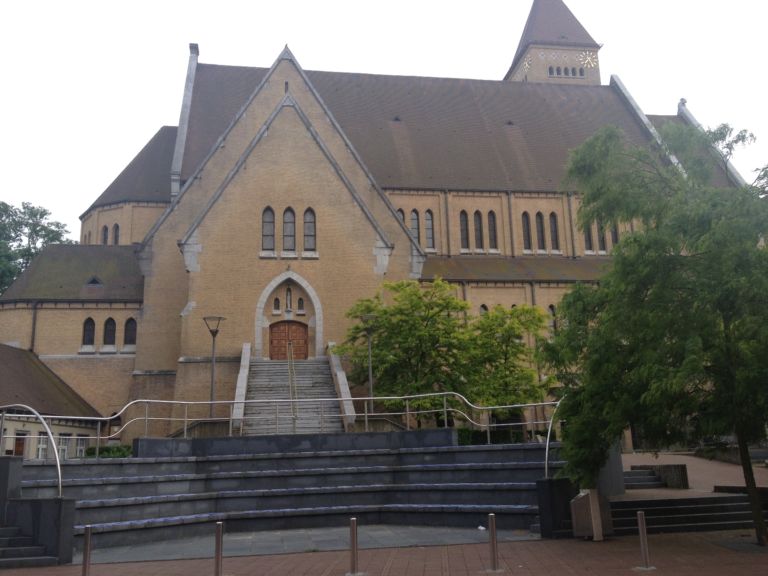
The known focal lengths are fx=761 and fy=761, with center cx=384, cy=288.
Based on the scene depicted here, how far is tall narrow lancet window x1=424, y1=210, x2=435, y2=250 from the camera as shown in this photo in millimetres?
42062

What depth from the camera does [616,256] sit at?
44.5ft

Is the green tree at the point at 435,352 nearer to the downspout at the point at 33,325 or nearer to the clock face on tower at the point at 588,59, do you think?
the downspout at the point at 33,325

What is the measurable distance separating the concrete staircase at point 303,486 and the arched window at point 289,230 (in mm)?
13352

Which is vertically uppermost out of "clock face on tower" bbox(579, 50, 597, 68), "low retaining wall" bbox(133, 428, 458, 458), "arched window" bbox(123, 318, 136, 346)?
"clock face on tower" bbox(579, 50, 597, 68)

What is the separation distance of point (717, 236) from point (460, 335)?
44.7 ft

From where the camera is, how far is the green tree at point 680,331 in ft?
40.2

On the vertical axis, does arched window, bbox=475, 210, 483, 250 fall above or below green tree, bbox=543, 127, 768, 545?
above

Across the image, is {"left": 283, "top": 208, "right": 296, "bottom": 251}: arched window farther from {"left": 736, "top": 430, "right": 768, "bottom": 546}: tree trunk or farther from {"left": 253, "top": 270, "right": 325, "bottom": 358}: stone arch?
{"left": 736, "top": 430, "right": 768, "bottom": 546}: tree trunk

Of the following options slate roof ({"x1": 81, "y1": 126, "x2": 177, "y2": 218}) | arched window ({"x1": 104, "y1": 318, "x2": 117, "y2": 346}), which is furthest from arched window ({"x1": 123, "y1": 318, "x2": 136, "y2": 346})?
slate roof ({"x1": 81, "y1": 126, "x2": 177, "y2": 218})

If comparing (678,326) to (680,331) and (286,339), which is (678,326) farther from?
(286,339)

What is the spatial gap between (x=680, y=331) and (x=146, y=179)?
118 feet

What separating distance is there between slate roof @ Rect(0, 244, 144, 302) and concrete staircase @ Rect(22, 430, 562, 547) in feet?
65.6

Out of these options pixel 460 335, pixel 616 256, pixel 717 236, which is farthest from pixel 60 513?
pixel 460 335

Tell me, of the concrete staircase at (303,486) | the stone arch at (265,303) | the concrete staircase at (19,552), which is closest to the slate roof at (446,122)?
the stone arch at (265,303)
